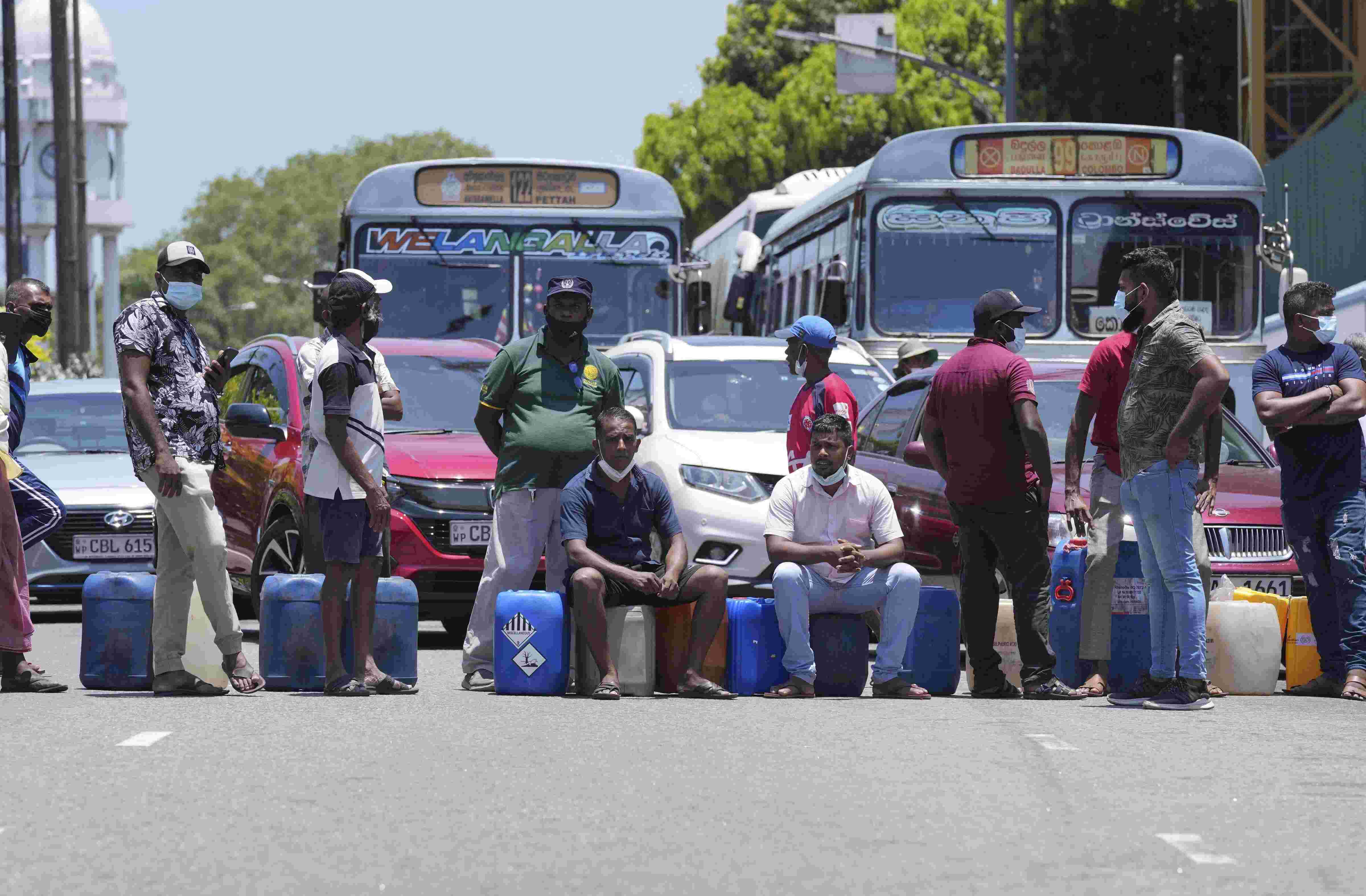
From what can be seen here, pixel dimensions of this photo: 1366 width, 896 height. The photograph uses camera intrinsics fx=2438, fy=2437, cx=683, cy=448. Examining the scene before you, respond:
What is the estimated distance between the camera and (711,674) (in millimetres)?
10719

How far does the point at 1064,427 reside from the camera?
43.3 ft

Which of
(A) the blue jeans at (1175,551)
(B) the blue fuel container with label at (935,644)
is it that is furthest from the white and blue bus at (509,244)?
(A) the blue jeans at (1175,551)

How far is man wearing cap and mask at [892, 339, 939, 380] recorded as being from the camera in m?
16.0

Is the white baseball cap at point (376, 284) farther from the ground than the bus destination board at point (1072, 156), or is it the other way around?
the bus destination board at point (1072, 156)

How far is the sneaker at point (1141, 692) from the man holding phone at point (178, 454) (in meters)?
3.75

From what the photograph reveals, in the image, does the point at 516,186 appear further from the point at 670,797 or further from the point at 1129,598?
the point at 670,797

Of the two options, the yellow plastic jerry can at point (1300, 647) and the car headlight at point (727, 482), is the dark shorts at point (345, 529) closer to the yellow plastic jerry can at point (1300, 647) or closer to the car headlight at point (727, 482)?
the car headlight at point (727, 482)

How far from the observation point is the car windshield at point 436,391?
1420 cm

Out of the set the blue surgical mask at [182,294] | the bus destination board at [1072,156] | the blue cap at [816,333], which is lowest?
the blue cap at [816,333]

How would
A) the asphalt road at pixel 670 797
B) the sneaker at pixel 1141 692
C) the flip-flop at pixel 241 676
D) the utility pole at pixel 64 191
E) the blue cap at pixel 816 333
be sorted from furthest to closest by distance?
the utility pole at pixel 64 191, the blue cap at pixel 816 333, the flip-flop at pixel 241 676, the sneaker at pixel 1141 692, the asphalt road at pixel 670 797

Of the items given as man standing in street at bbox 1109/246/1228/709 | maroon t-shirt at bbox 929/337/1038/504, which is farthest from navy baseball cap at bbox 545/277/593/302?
man standing in street at bbox 1109/246/1228/709

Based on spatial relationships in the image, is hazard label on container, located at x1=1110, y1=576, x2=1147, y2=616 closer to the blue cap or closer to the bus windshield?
the blue cap

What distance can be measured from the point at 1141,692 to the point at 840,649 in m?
1.34

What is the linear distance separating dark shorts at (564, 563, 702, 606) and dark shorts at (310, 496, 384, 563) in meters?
0.91
